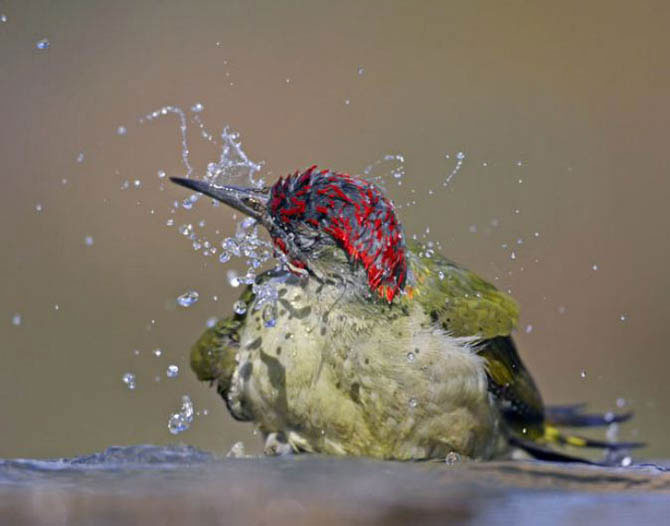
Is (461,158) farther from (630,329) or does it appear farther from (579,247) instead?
(630,329)

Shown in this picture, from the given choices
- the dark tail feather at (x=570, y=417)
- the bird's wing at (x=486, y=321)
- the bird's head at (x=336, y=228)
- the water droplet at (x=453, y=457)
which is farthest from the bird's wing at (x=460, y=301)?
the dark tail feather at (x=570, y=417)

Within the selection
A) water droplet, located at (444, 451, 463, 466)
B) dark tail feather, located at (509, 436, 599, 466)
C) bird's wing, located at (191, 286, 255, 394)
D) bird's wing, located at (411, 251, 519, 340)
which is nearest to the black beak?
bird's wing, located at (191, 286, 255, 394)

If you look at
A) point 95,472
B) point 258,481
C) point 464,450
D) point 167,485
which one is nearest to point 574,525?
point 258,481

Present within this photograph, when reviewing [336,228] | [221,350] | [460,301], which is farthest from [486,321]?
[221,350]

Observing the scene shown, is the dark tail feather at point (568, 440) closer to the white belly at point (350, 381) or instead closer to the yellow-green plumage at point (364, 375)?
the yellow-green plumage at point (364, 375)

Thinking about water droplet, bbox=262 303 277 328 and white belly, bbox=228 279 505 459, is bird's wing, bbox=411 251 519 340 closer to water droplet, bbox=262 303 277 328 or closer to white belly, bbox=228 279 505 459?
white belly, bbox=228 279 505 459

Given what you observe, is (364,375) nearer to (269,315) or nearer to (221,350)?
(269,315)
